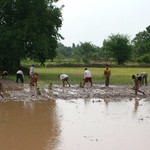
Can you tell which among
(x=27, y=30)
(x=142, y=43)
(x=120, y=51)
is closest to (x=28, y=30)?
(x=27, y=30)

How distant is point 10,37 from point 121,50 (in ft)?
167

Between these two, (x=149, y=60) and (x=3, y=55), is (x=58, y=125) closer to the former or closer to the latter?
(x=3, y=55)

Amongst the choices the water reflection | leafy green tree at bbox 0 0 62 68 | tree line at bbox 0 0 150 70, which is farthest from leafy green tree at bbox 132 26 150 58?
the water reflection

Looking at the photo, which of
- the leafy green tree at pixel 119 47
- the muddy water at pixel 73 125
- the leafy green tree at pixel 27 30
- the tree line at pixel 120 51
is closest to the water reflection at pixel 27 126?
the muddy water at pixel 73 125

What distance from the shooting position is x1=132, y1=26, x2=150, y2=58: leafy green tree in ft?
320

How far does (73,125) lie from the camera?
12859 mm

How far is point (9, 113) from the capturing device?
607 inches

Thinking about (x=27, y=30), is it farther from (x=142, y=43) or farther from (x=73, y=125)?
A: (x=142, y=43)

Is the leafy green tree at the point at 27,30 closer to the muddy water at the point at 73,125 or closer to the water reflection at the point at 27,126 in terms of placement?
the muddy water at the point at 73,125

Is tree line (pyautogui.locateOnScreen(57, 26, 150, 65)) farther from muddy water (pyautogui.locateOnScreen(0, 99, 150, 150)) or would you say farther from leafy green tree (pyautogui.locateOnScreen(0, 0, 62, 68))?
muddy water (pyautogui.locateOnScreen(0, 99, 150, 150))

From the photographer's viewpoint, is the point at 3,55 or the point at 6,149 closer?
the point at 6,149

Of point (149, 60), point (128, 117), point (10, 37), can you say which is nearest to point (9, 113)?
point (128, 117)

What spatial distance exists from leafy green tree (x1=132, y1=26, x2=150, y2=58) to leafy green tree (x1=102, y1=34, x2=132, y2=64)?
330 inches

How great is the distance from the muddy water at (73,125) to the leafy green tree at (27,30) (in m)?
19.7
